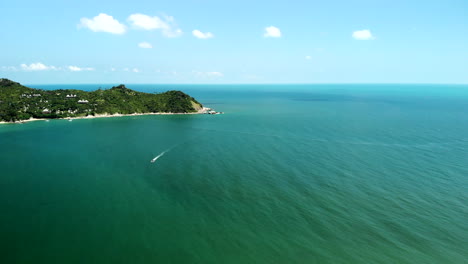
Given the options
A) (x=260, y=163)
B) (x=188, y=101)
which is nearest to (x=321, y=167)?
(x=260, y=163)

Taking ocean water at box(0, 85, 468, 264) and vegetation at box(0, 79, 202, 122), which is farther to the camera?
vegetation at box(0, 79, 202, 122)

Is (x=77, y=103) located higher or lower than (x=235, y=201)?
higher

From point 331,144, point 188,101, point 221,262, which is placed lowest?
point 221,262

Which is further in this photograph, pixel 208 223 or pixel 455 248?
pixel 208 223

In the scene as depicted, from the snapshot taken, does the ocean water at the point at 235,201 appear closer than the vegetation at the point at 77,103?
Yes

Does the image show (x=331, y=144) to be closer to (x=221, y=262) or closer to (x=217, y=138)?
(x=217, y=138)
